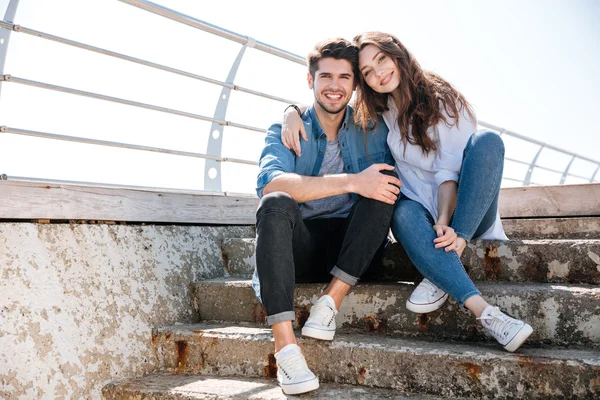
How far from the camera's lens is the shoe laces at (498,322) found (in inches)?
62.6

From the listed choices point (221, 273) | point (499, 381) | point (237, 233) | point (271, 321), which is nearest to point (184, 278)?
point (221, 273)

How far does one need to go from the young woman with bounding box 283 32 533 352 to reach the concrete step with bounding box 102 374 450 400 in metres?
0.33

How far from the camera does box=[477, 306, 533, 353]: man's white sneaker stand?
5.12 ft

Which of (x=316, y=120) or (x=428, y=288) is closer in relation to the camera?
(x=428, y=288)

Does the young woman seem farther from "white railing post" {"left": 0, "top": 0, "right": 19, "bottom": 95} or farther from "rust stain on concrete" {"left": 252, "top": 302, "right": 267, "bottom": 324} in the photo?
"white railing post" {"left": 0, "top": 0, "right": 19, "bottom": 95}

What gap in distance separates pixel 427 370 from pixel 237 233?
1407 millimetres

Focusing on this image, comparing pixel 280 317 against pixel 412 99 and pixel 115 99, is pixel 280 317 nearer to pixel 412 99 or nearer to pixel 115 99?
pixel 412 99

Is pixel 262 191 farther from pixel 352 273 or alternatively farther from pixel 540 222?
pixel 540 222

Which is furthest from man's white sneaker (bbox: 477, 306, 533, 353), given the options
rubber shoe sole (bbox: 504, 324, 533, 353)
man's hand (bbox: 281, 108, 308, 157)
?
man's hand (bbox: 281, 108, 308, 157)

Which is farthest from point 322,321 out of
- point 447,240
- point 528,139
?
point 528,139

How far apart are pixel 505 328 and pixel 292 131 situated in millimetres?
1066

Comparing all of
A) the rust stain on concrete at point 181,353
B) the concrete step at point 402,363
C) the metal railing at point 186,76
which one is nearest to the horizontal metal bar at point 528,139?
the metal railing at point 186,76

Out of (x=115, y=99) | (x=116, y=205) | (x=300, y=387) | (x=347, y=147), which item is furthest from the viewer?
(x=115, y=99)

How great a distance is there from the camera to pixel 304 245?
1994 millimetres
